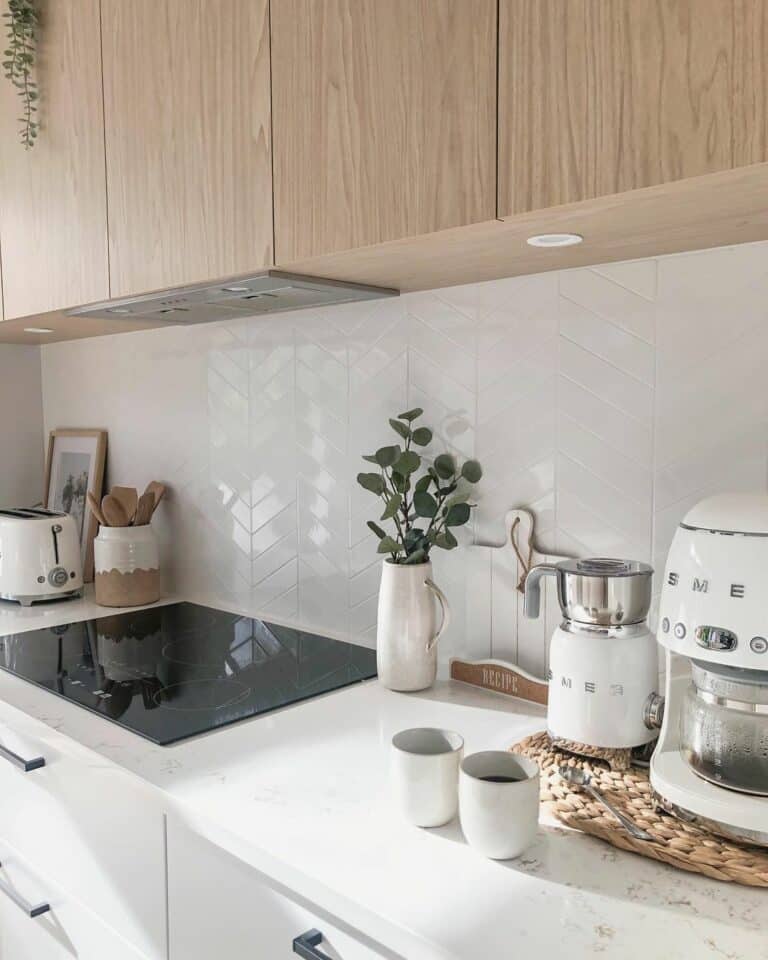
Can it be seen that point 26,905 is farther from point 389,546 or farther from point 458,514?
point 458,514

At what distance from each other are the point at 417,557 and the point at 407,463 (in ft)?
0.51

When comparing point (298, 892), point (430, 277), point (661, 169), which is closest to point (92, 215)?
point (430, 277)

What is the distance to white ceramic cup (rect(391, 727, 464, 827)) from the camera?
0.95 metres

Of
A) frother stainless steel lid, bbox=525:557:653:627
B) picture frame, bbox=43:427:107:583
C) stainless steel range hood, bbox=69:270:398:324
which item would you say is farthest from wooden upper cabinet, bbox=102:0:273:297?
picture frame, bbox=43:427:107:583

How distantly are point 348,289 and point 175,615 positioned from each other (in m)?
0.90

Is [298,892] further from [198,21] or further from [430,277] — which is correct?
[198,21]

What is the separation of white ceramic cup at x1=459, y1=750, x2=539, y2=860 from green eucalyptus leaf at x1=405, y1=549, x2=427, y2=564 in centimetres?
53

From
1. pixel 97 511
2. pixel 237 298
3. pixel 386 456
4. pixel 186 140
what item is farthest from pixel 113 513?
pixel 186 140

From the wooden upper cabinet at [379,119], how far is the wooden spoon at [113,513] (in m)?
1.02

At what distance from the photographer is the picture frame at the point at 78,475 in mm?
2316

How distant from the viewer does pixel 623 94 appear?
819 millimetres

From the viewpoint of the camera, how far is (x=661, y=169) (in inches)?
31.6

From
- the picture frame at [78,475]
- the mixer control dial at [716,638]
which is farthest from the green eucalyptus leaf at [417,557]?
the picture frame at [78,475]

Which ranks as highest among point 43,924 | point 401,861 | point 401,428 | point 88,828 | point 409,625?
point 401,428
